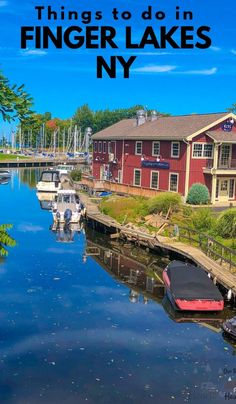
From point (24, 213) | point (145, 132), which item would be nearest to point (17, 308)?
point (24, 213)

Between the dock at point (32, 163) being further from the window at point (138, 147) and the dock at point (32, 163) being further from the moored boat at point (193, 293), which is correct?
the moored boat at point (193, 293)

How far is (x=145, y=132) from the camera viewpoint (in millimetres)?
54125

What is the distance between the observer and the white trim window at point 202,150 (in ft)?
152

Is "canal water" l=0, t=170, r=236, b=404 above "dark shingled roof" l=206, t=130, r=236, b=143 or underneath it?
underneath

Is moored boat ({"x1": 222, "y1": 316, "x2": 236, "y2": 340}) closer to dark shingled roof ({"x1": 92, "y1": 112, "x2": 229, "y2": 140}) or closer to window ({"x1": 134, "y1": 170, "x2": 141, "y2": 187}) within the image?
dark shingled roof ({"x1": 92, "y1": 112, "x2": 229, "y2": 140})

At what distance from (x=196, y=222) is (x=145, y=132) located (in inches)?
791

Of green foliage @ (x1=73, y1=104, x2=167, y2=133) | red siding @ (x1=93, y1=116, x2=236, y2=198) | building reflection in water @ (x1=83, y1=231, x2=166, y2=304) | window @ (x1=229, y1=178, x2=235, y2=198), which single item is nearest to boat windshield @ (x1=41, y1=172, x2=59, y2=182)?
red siding @ (x1=93, y1=116, x2=236, y2=198)

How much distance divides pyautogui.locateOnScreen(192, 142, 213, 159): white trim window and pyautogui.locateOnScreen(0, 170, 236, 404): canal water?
1700 cm

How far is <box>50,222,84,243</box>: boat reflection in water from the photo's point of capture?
130ft

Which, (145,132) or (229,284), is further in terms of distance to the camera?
(145,132)

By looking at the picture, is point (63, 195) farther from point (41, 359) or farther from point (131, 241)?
point (41, 359)

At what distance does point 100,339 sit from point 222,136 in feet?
103

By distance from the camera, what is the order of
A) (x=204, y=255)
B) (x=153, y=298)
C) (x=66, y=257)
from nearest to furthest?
(x=153, y=298), (x=204, y=255), (x=66, y=257)

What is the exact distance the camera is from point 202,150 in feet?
152
